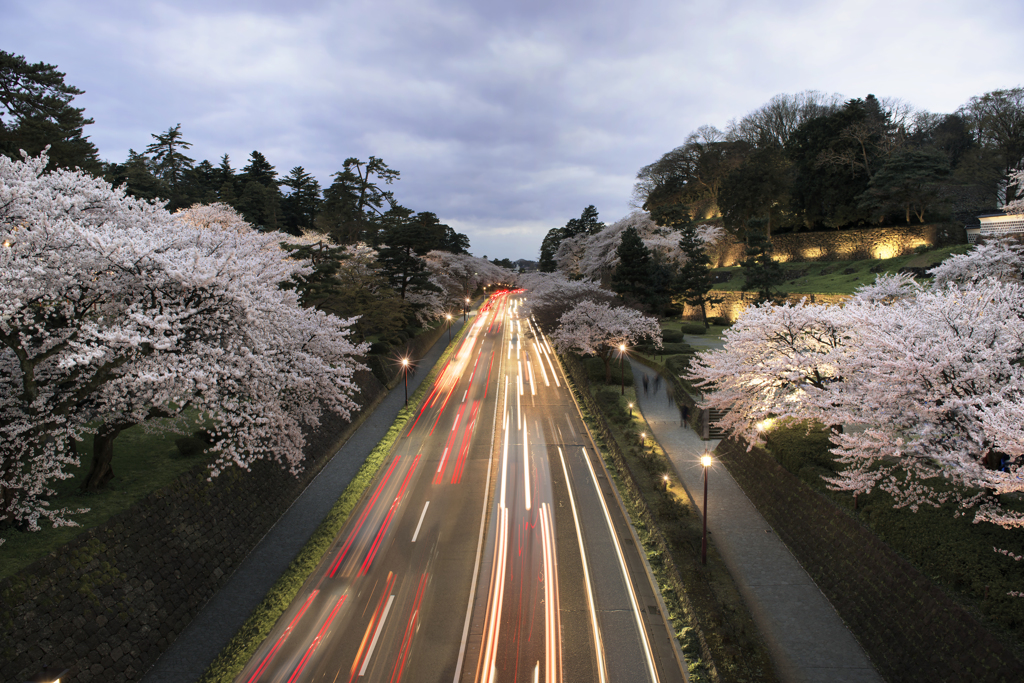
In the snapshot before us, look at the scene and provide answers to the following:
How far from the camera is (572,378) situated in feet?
125

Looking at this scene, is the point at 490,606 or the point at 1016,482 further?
the point at 490,606

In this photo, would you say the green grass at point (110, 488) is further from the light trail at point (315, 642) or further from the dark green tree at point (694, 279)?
the dark green tree at point (694, 279)

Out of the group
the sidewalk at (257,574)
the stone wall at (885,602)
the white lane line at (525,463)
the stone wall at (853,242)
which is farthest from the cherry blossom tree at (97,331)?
the stone wall at (853,242)

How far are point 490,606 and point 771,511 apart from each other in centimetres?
1137

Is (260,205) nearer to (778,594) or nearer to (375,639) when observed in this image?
(375,639)

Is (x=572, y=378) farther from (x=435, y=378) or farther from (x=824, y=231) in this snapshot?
(x=824, y=231)

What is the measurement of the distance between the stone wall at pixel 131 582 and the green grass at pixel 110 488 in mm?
250

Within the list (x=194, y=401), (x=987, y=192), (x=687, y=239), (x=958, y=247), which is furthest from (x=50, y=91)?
(x=987, y=192)

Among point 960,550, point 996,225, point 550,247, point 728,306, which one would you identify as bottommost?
point 960,550

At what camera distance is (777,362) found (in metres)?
16.4

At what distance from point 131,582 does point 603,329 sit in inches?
1199

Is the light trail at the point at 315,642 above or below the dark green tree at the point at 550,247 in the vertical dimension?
below

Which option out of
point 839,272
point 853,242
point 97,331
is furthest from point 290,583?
point 853,242

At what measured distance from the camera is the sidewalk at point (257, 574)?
11.1 metres
